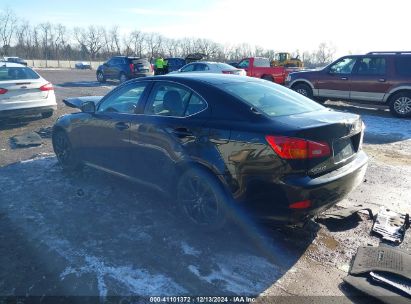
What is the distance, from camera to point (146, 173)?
4223 millimetres

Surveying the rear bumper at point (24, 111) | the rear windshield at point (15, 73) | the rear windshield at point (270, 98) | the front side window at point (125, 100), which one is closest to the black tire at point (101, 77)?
the rear windshield at point (15, 73)

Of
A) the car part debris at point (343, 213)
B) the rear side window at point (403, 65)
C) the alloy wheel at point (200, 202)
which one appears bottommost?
the car part debris at point (343, 213)

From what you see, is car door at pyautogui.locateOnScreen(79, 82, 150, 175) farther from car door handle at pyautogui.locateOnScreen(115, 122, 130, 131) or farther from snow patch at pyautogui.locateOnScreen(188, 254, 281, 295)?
snow patch at pyautogui.locateOnScreen(188, 254, 281, 295)

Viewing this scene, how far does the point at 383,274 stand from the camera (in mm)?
3033

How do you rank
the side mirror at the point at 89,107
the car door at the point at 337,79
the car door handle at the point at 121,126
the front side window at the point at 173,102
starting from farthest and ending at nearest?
the car door at the point at 337,79 < the side mirror at the point at 89,107 < the car door handle at the point at 121,126 < the front side window at the point at 173,102

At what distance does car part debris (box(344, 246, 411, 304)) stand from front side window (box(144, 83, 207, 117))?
2.09m

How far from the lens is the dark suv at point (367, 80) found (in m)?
10.7

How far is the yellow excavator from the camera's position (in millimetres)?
30547

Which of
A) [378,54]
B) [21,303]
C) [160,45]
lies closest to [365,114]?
[378,54]

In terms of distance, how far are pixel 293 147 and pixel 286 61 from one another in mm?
30060

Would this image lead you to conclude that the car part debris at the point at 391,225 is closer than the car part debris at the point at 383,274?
No

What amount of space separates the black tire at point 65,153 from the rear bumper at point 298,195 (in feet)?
10.5

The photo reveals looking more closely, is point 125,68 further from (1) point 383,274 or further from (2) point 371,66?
(1) point 383,274

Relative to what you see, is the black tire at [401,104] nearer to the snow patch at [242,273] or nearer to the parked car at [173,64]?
the snow patch at [242,273]
